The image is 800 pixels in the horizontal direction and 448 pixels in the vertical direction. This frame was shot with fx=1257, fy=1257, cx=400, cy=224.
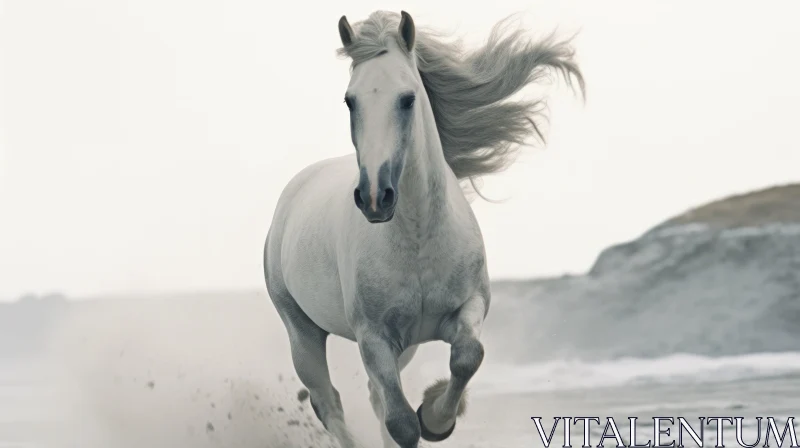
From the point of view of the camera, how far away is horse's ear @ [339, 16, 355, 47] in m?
4.65

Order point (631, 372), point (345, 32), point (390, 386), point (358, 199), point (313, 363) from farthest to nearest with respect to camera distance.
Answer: point (631, 372), point (313, 363), point (390, 386), point (345, 32), point (358, 199)

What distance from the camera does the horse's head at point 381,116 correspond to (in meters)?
4.19

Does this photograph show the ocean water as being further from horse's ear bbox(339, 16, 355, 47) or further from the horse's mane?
horse's ear bbox(339, 16, 355, 47)

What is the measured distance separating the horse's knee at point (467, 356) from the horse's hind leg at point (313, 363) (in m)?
1.49

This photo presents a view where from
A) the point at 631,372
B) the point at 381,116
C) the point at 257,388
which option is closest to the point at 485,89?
the point at 381,116

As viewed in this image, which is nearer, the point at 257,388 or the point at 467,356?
the point at 467,356

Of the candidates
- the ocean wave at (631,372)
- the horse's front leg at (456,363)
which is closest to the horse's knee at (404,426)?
the horse's front leg at (456,363)

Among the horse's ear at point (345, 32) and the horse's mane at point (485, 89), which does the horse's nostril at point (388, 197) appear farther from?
the horse's mane at point (485, 89)

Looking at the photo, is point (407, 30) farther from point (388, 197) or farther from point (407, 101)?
point (388, 197)

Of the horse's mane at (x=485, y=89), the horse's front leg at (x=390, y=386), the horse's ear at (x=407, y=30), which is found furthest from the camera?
the horse's mane at (x=485, y=89)

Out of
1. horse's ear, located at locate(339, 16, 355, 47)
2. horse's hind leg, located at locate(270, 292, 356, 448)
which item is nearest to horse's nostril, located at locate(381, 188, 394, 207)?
horse's ear, located at locate(339, 16, 355, 47)

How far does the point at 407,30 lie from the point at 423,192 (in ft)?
1.99

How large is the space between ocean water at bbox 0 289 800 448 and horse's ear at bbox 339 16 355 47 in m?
2.98

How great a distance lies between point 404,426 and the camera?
15.8 feet
